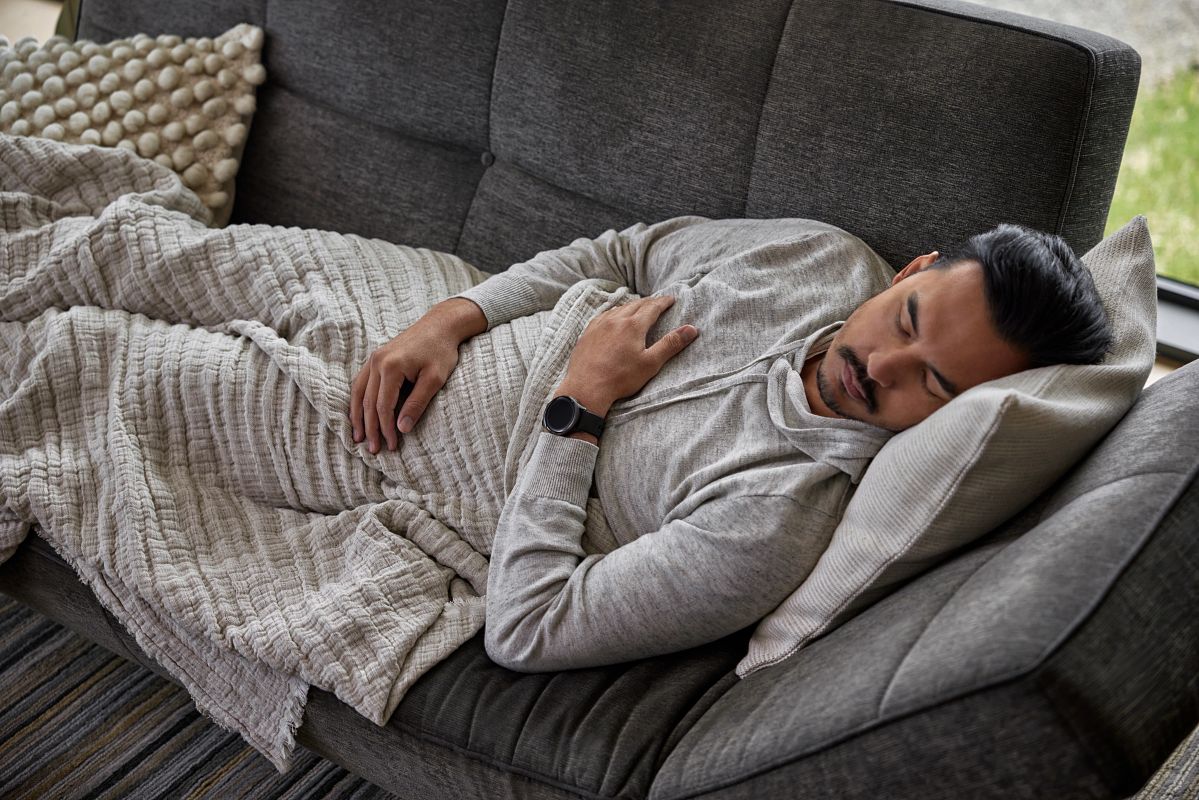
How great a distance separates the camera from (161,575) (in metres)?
1.27

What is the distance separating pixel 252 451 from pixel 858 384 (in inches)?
32.6

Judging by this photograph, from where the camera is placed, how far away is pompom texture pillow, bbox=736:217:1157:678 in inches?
37.7

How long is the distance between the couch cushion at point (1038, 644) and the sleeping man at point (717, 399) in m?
0.11

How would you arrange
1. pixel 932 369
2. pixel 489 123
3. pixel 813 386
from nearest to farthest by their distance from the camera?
pixel 932 369
pixel 813 386
pixel 489 123

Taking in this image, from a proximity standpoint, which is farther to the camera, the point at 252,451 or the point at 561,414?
the point at 252,451

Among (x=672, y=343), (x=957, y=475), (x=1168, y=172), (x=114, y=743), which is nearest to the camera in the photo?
(x=957, y=475)

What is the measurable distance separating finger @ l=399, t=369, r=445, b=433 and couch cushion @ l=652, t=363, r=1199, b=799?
0.56 meters

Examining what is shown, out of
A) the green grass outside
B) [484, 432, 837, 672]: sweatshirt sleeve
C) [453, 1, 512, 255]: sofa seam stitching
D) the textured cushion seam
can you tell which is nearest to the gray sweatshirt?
[484, 432, 837, 672]: sweatshirt sleeve

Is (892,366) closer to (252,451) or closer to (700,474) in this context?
(700,474)

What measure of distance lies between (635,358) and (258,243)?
640mm

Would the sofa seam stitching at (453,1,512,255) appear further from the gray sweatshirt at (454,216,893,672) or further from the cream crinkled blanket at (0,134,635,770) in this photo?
the gray sweatshirt at (454,216,893,672)

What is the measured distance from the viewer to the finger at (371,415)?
1.36m

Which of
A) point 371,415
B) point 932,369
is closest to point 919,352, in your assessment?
point 932,369

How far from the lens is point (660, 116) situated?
157 centimetres
